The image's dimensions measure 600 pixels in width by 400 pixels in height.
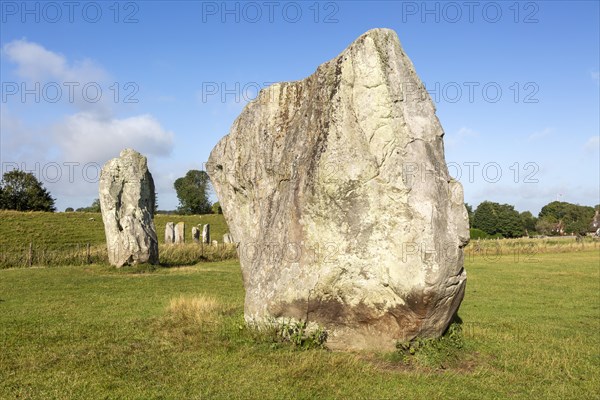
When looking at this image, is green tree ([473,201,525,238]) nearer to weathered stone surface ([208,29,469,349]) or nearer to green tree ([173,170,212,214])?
green tree ([173,170,212,214])

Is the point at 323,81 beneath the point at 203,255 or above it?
above

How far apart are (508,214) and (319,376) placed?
95.5m

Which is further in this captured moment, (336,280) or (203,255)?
(203,255)

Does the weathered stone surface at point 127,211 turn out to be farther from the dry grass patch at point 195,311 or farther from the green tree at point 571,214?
the green tree at point 571,214

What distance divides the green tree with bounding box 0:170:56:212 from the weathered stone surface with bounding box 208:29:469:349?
6062cm

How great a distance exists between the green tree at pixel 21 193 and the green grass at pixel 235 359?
52744 millimetres

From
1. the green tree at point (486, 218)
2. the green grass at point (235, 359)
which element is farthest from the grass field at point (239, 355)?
the green tree at point (486, 218)

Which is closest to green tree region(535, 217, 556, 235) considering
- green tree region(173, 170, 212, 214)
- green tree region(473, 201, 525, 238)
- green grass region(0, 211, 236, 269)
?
green tree region(473, 201, 525, 238)

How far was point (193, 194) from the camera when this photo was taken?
94938 millimetres

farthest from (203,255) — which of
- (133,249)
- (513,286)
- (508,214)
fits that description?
(508,214)

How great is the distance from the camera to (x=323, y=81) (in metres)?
9.01

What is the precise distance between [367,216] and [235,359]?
117 inches

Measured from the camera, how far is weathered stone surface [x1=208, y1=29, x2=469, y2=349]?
26.2ft

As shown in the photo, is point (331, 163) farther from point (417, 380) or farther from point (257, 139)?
→ point (417, 380)
